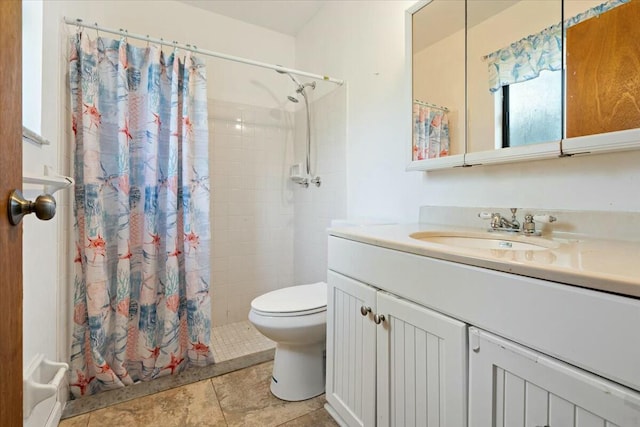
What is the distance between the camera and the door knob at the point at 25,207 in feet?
1.46

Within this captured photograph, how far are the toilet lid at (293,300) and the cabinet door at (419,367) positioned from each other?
1.62ft

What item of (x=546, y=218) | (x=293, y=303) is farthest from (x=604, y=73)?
(x=293, y=303)

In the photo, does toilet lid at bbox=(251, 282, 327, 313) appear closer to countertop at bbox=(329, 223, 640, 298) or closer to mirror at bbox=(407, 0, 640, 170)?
countertop at bbox=(329, 223, 640, 298)

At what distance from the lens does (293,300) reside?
147cm

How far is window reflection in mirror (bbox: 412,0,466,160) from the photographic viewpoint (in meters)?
1.26

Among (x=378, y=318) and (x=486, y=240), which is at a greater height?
(x=486, y=240)

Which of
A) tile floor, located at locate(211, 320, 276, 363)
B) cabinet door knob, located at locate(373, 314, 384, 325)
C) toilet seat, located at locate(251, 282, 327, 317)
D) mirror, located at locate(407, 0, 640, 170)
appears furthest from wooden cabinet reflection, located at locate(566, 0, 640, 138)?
tile floor, located at locate(211, 320, 276, 363)

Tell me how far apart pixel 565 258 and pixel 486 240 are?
446 mm

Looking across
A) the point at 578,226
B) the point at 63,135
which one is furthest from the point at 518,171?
the point at 63,135

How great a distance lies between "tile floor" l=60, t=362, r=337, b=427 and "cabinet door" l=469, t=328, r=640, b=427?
0.83m

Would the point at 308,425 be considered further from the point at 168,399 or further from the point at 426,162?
the point at 426,162

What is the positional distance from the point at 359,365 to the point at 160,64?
→ 1814 mm

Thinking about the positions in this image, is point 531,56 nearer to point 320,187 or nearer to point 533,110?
point 533,110

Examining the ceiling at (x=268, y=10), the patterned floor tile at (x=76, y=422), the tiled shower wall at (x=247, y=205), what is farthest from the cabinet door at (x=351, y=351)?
the ceiling at (x=268, y=10)
